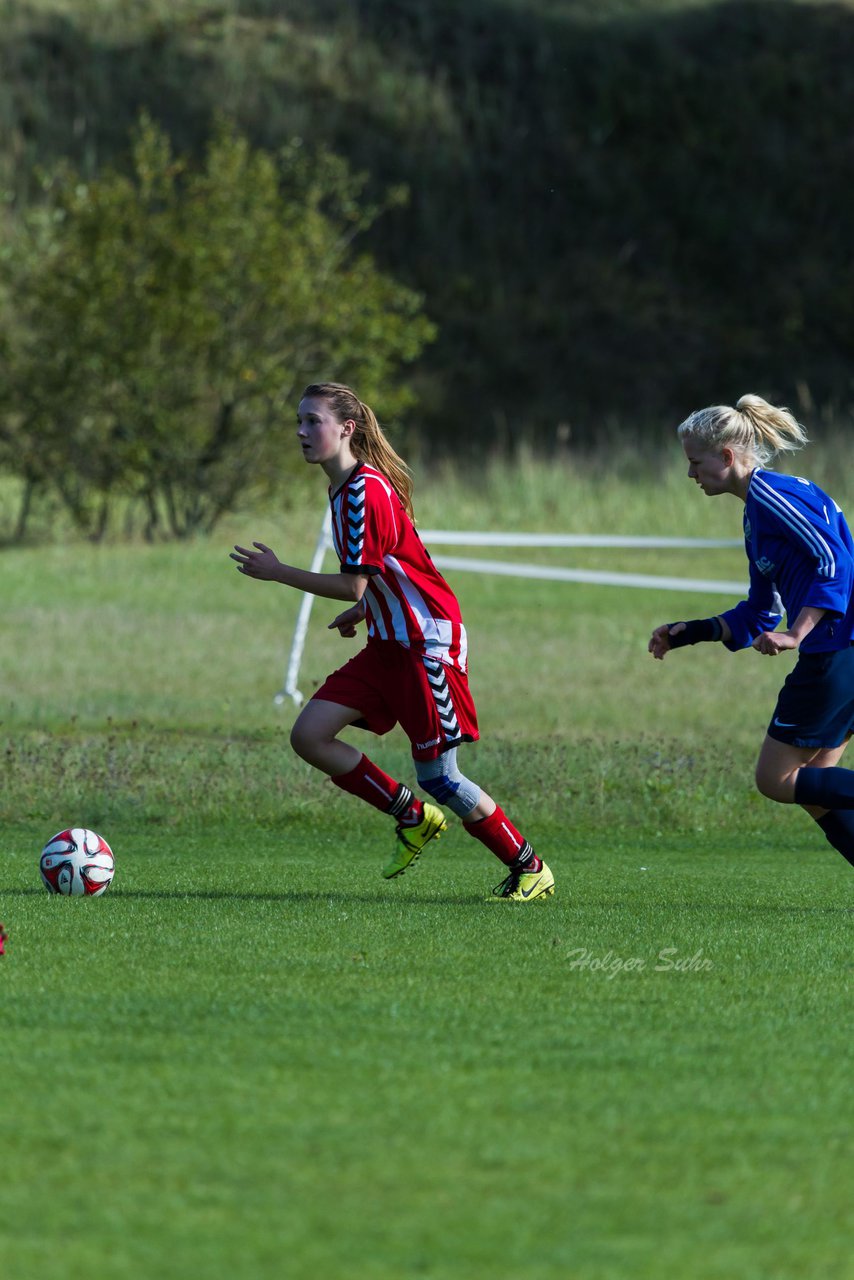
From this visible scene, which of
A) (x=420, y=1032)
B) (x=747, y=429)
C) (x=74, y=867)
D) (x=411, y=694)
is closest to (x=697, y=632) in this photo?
(x=747, y=429)

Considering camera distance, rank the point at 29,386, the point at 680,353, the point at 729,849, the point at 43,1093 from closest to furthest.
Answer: the point at 43,1093
the point at 729,849
the point at 29,386
the point at 680,353

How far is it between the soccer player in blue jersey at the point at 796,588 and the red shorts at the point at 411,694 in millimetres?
814

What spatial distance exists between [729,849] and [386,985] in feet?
15.9

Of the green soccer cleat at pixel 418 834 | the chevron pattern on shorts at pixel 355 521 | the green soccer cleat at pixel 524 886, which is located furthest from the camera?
the green soccer cleat at pixel 418 834

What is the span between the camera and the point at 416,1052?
5.06 meters

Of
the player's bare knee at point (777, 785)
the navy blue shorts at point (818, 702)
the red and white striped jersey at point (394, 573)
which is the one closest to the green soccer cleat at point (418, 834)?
the red and white striped jersey at point (394, 573)

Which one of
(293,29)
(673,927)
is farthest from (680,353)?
(673,927)

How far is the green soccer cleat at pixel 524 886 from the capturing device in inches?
307

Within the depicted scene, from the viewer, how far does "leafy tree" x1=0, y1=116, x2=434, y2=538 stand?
90.5 ft

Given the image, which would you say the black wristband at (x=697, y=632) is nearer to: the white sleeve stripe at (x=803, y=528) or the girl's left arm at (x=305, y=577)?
the white sleeve stripe at (x=803, y=528)

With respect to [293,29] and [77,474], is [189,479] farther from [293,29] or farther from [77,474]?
[293,29]

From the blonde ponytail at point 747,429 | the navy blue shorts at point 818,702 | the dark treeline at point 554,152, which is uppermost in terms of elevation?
the dark treeline at point 554,152

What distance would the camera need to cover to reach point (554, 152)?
49438 millimetres

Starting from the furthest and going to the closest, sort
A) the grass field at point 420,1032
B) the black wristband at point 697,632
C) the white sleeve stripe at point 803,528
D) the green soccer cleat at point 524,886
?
1. the green soccer cleat at point 524,886
2. the black wristband at point 697,632
3. the white sleeve stripe at point 803,528
4. the grass field at point 420,1032
